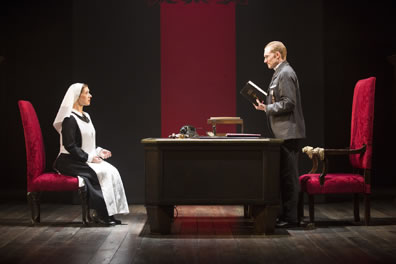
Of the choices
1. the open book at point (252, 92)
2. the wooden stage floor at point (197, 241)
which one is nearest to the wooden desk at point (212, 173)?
the wooden stage floor at point (197, 241)

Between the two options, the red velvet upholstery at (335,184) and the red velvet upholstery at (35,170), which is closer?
the red velvet upholstery at (335,184)

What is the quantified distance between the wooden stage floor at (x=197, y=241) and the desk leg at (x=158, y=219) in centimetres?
7

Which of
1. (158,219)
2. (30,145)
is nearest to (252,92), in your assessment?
(158,219)

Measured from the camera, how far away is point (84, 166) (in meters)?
4.93

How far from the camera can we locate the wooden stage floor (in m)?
3.64

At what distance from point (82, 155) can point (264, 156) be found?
1.62 metres

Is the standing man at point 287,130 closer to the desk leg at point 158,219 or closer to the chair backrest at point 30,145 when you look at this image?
the desk leg at point 158,219

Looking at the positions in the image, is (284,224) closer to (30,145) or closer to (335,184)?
(335,184)

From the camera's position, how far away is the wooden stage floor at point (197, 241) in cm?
364

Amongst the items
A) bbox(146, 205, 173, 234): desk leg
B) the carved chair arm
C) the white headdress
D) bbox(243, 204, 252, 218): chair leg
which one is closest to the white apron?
the white headdress

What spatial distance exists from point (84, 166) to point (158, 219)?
966 mm

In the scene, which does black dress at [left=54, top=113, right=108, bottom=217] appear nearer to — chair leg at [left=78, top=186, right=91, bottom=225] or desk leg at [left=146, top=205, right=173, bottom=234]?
chair leg at [left=78, top=186, right=91, bottom=225]

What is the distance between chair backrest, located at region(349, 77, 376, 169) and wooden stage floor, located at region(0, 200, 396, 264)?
0.58 m

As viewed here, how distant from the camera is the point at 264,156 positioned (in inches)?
171
